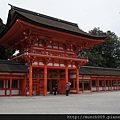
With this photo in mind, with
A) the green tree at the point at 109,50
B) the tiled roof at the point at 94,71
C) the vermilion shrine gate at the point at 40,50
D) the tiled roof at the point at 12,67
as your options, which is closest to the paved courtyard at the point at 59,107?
the tiled roof at the point at 12,67

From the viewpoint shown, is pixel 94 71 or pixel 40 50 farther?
pixel 94 71

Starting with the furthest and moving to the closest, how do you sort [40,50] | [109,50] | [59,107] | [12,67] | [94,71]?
1. [109,50]
2. [94,71]
3. [40,50]
4. [12,67]
5. [59,107]

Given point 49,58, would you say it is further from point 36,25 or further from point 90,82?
point 90,82

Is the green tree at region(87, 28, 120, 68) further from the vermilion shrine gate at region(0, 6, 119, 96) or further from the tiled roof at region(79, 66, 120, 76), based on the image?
the vermilion shrine gate at region(0, 6, 119, 96)

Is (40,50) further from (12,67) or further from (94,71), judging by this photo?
(94,71)

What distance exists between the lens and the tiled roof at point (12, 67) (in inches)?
756

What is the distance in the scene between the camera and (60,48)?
2388 centimetres

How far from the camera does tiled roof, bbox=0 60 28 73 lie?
63.0 ft

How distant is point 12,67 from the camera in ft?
66.0

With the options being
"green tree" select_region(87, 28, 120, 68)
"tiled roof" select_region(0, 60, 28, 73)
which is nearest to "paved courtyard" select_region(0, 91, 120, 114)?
"tiled roof" select_region(0, 60, 28, 73)

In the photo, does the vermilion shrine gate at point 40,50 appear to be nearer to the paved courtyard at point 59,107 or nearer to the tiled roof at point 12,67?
the tiled roof at point 12,67

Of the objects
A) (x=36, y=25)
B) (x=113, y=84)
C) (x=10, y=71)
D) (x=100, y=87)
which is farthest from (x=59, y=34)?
(x=113, y=84)

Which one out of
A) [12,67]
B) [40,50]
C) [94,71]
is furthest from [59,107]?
[94,71]

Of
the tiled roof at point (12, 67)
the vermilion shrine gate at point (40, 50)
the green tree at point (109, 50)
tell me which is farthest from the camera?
the green tree at point (109, 50)
